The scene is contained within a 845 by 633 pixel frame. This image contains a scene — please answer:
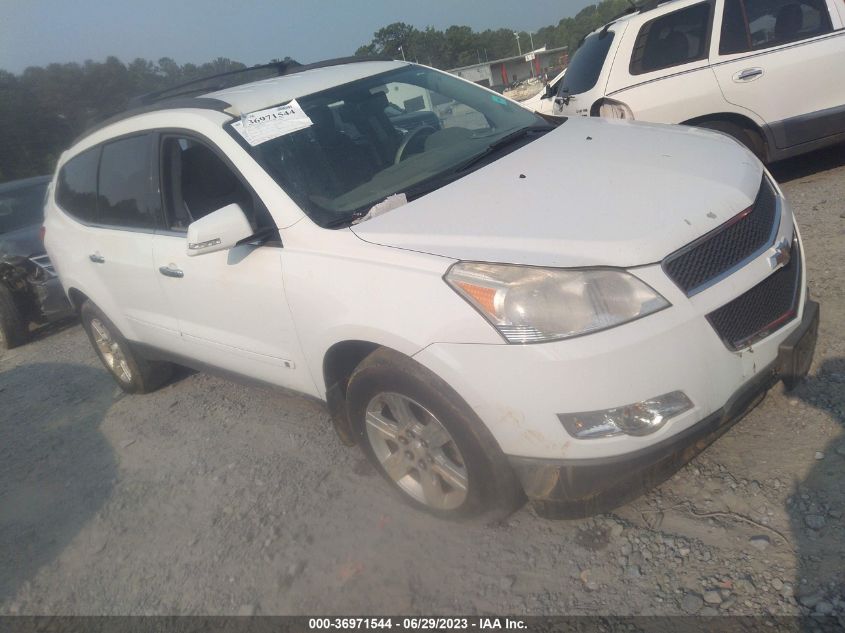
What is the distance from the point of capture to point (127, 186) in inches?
158

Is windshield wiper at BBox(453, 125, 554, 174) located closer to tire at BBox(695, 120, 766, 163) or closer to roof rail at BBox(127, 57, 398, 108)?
roof rail at BBox(127, 57, 398, 108)

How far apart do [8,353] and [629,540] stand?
7143 mm

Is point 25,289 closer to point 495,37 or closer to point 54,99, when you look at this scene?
point 54,99

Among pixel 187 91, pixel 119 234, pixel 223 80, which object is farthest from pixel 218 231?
pixel 223 80

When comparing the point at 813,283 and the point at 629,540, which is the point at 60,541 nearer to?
the point at 629,540

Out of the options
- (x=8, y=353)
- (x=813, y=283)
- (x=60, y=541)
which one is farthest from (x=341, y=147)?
(x=8, y=353)

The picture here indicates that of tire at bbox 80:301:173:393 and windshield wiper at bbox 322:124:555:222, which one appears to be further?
tire at bbox 80:301:173:393

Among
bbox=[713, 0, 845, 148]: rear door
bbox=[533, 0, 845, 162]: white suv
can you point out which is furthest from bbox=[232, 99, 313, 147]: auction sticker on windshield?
bbox=[713, 0, 845, 148]: rear door

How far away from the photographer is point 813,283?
395 cm

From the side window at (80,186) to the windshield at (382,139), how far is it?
1824 millimetres

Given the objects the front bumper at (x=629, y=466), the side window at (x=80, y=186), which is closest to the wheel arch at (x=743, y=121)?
the front bumper at (x=629, y=466)

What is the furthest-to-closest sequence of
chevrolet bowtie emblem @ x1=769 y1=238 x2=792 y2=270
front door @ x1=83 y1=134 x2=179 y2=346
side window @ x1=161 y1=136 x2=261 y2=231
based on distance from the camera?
front door @ x1=83 y1=134 x2=179 y2=346
side window @ x1=161 y1=136 x2=261 y2=231
chevrolet bowtie emblem @ x1=769 y1=238 x2=792 y2=270

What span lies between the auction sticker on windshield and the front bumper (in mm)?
1871

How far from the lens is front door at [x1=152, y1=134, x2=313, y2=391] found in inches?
119
